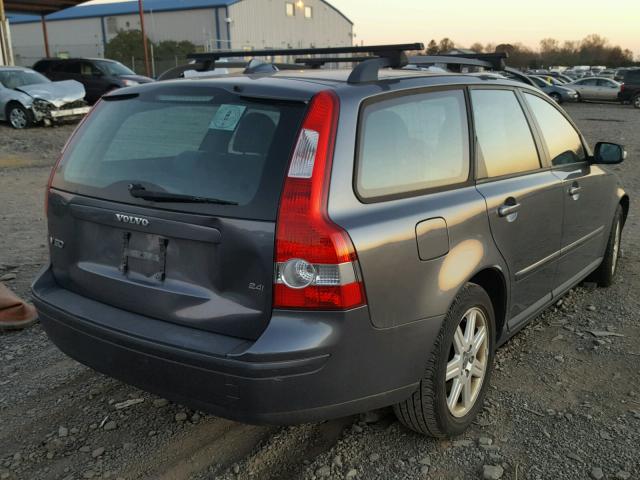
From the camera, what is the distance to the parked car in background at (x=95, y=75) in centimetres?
1889

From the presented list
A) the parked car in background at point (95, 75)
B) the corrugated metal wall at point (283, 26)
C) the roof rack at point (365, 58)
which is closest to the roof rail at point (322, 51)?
the roof rack at point (365, 58)

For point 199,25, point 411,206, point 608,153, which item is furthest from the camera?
point 199,25

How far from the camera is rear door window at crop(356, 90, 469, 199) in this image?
2496 mm

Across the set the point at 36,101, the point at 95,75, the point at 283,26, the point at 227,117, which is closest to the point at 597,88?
the point at 95,75

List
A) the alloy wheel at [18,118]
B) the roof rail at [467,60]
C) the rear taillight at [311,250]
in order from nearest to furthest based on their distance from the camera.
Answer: the rear taillight at [311,250], the roof rail at [467,60], the alloy wheel at [18,118]

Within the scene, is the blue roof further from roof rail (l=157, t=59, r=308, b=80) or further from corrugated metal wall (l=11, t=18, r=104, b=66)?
roof rail (l=157, t=59, r=308, b=80)

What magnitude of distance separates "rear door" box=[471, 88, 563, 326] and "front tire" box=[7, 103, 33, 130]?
1364 cm

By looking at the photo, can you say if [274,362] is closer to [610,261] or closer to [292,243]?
[292,243]

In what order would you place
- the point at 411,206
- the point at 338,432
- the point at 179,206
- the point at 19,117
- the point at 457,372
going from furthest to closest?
the point at 19,117 → the point at 338,432 → the point at 457,372 → the point at 411,206 → the point at 179,206

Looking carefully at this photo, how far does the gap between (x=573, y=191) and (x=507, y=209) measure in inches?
41.1

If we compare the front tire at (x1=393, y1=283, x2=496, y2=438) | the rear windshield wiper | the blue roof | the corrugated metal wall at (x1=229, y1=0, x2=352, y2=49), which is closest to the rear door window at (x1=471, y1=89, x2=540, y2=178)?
the front tire at (x1=393, y1=283, x2=496, y2=438)

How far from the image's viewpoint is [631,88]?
101 ft

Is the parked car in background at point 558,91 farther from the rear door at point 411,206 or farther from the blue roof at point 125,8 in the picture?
the rear door at point 411,206

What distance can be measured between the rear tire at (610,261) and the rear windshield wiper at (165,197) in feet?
11.9
